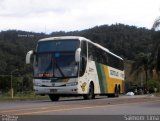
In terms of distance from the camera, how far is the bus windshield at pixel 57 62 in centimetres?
2675

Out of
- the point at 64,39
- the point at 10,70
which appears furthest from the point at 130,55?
the point at 64,39

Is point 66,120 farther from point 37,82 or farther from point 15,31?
point 15,31

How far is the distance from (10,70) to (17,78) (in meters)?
9.13

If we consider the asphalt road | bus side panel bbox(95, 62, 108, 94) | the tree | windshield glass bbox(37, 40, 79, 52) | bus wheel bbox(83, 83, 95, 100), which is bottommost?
the asphalt road

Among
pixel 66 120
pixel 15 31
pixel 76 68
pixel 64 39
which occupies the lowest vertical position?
pixel 66 120

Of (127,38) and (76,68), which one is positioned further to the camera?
(127,38)

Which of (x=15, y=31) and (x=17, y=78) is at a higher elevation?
(x=15, y=31)

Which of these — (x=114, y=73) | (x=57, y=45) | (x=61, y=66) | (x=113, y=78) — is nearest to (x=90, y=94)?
(x=61, y=66)

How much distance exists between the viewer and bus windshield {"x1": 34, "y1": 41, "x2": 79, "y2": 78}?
2675cm

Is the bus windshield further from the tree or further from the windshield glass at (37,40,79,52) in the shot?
the tree

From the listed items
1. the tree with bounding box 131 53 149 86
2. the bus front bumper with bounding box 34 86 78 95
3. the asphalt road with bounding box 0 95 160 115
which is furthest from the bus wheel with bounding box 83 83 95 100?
the tree with bounding box 131 53 149 86

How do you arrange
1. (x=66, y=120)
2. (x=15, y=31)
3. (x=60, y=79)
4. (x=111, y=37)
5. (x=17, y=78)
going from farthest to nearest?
(x=17, y=78) < (x=111, y=37) < (x=15, y=31) < (x=60, y=79) < (x=66, y=120)

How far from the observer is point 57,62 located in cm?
2678

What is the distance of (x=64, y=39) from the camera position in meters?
27.7
